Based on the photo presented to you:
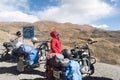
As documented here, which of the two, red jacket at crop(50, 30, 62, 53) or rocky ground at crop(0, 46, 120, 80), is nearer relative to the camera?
rocky ground at crop(0, 46, 120, 80)

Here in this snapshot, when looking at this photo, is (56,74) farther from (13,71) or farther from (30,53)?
(13,71)

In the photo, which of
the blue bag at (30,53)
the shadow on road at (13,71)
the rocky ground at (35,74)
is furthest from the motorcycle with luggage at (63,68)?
the shadow on road at (13,71)

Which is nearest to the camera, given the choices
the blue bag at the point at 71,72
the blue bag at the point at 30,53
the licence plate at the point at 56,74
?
the blue bag at the point at 71,72

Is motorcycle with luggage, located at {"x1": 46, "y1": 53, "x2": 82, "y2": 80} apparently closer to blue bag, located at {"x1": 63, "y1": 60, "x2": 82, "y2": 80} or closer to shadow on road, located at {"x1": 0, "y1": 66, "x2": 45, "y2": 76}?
blue bag, located at {"x1": 63, "y1": 60, "x2": 82, "y2": 80}

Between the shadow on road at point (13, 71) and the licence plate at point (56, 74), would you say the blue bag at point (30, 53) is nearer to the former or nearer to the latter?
the shadow on road at point (13, 71)

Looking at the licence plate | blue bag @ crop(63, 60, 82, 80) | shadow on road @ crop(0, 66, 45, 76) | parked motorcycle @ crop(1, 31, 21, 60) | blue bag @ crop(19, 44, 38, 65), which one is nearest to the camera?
blue bag @ crop(63, 60, 82, 80)

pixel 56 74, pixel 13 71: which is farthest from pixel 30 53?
pixel 56 74

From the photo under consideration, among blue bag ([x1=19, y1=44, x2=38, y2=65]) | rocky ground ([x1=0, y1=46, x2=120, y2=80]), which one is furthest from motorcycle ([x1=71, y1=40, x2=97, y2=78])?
blue bag ([x1=19, y1=44, x2=38, y2=65])

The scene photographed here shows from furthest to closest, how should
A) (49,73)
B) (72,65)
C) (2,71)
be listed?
(2,71)
(49,73)
(72,65)

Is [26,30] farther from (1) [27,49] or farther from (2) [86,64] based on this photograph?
(2) [86,64]

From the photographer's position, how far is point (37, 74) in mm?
14320

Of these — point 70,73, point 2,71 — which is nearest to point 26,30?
point 2,71

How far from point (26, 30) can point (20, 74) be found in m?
6.01

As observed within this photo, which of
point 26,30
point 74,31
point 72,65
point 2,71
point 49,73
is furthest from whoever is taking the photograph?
point 74,31
